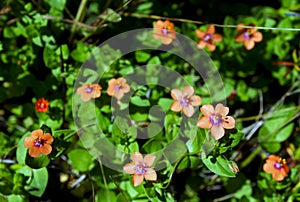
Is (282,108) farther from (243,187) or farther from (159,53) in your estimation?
(159,53)

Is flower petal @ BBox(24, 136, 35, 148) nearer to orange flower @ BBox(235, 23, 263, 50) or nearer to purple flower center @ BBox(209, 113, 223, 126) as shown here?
purple flower center @ BBox(209, 113, 223, 126)

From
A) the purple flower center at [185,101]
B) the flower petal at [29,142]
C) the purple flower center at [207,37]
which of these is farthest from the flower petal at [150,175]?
the purple flower center at [207,37]

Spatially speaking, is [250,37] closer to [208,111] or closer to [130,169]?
[208,111]

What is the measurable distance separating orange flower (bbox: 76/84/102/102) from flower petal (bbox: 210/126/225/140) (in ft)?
1.62

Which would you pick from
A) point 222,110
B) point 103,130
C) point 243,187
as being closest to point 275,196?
point 243,187

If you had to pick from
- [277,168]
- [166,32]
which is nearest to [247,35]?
[166,32]

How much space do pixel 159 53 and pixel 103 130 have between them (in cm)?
51

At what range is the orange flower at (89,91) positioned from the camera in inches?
65.3

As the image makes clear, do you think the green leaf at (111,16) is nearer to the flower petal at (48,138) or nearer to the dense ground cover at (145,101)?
the dense ground cover at (145,101)

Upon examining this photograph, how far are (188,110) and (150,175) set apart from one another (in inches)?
11.4

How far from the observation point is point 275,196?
180 centimetres

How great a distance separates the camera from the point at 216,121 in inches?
55.4

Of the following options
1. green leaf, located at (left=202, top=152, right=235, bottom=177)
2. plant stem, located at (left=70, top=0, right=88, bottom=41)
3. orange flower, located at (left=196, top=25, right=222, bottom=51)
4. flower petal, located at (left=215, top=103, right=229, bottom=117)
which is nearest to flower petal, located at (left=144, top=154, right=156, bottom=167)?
green leaf, located at (left=202, top=152, right=235, bottom=177)

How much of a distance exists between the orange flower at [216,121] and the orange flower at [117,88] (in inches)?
14.8
